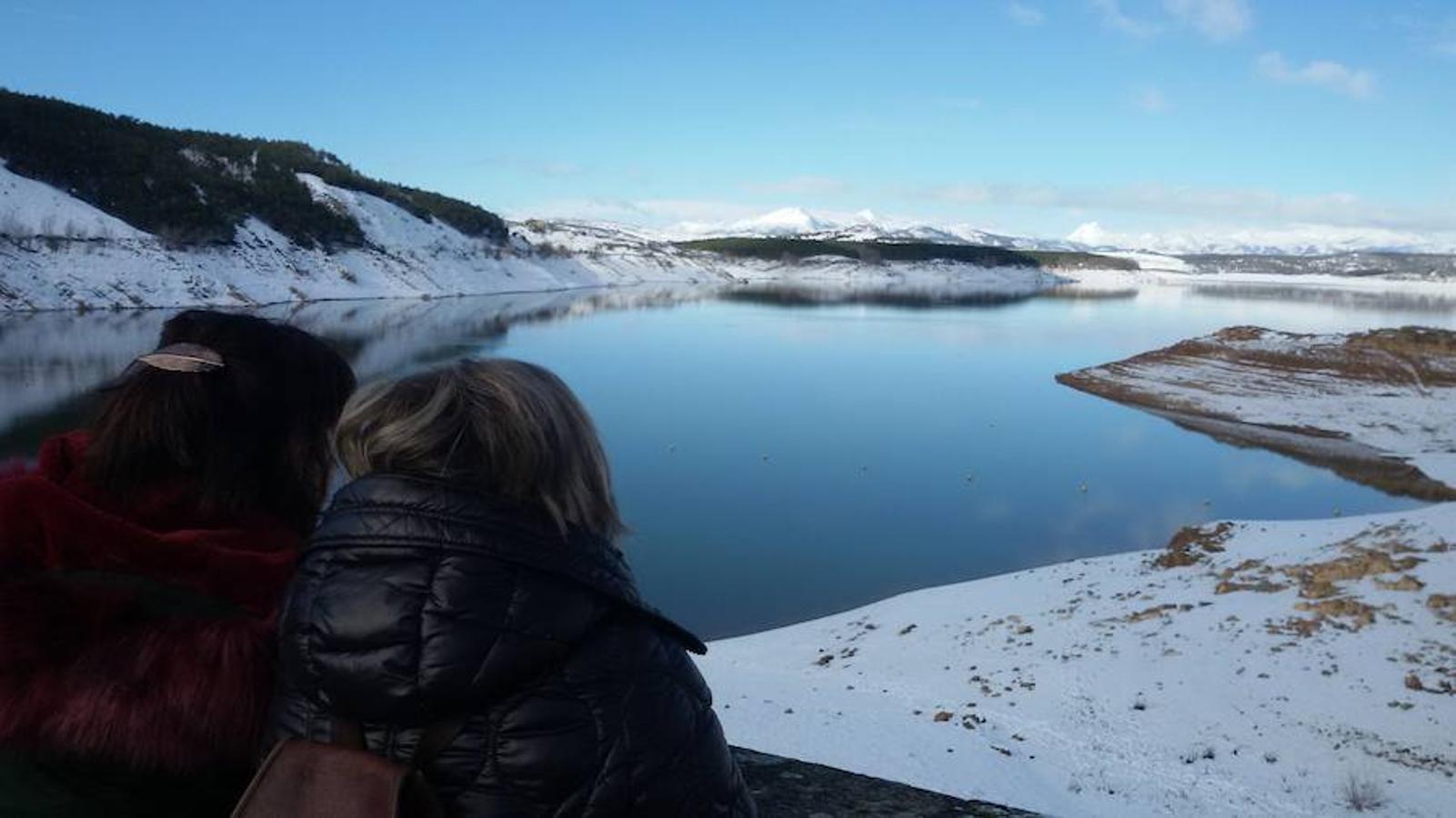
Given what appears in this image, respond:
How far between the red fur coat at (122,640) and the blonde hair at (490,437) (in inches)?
12.5

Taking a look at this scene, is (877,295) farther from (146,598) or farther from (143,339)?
(146,598)

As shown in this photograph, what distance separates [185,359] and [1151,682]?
9175mm

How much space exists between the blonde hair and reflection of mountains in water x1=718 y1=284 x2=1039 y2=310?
72.2 meters

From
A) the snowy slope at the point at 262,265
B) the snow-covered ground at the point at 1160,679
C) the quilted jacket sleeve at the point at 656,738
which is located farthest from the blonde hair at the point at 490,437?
the snowy slope at the point at 262,265

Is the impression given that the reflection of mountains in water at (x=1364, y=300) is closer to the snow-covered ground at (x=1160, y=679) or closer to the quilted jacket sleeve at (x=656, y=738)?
the snow-covered ground at (x=1160, y=679)

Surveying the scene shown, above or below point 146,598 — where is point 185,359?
above

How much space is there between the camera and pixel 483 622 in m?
1.47

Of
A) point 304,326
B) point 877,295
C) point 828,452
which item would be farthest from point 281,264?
point 304,326

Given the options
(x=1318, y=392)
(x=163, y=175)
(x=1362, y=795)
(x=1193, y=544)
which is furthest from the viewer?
(x=163, y=175)

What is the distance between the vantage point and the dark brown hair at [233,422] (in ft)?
5.70

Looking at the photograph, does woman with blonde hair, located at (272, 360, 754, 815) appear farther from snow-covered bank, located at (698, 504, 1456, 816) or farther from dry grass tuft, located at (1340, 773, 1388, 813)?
dry grass tuft, located at (1340, 773, 1388, 813)

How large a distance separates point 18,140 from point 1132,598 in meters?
74.0

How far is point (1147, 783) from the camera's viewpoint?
660 centimetres

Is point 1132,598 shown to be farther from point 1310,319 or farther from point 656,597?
point 1310,319
